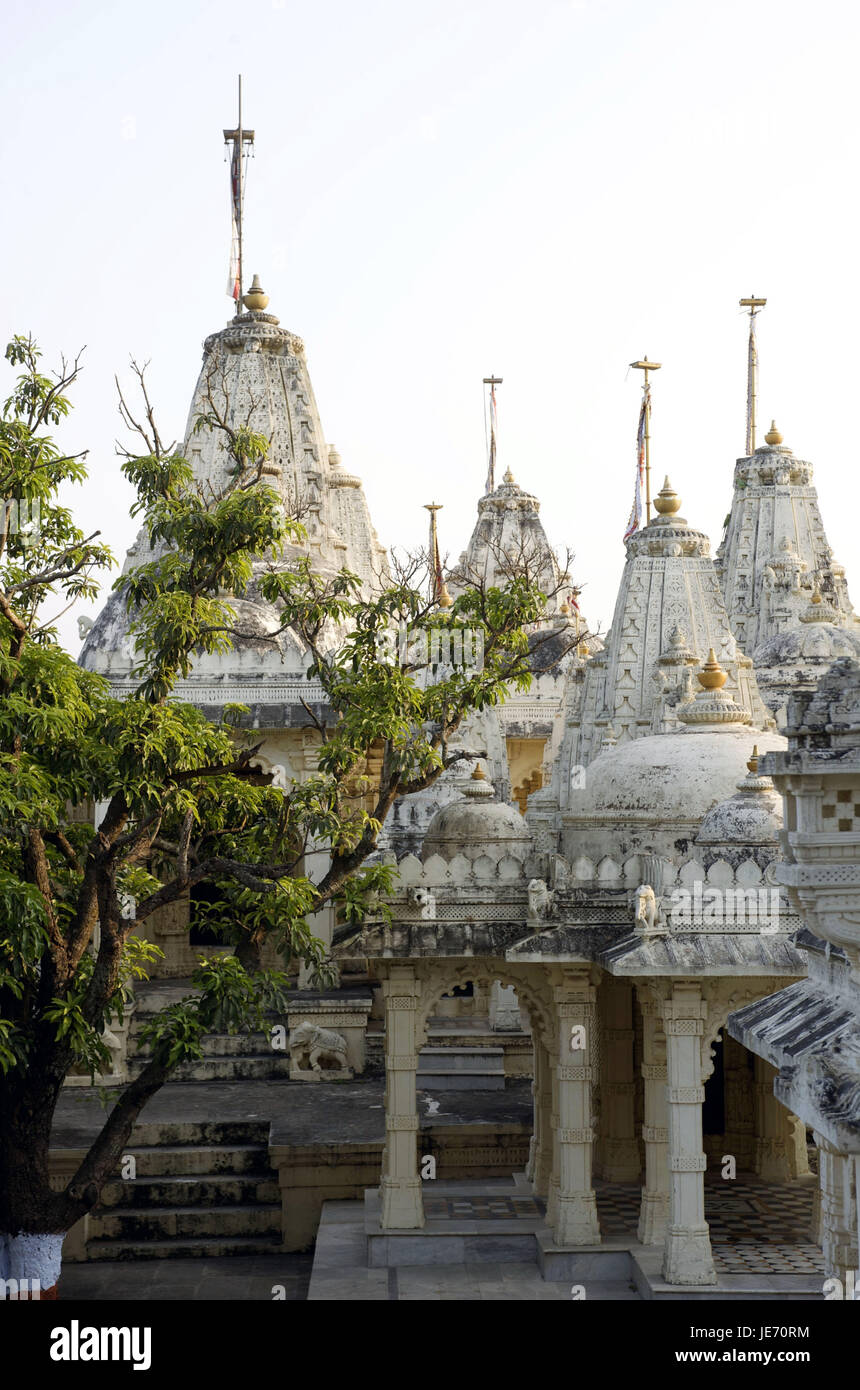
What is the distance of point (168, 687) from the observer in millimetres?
13133

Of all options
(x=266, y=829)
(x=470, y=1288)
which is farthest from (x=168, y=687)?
(x=470, y=1288)

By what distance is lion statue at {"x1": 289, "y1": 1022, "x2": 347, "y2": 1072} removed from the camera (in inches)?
879

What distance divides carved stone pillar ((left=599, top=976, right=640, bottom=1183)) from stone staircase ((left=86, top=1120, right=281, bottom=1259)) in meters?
3.57

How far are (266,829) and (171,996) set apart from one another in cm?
1114

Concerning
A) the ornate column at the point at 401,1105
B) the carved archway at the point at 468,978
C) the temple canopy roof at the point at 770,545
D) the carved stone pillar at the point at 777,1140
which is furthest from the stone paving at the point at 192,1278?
the temple canopy roof at the point at 770,545

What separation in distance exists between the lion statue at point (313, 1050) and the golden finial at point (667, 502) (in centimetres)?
908

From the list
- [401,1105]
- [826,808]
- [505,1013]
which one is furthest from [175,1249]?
[826,808]

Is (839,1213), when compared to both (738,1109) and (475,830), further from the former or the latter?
(738,1109)

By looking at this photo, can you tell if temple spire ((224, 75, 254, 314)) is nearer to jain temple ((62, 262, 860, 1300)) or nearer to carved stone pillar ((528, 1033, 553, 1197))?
jain temple ((62, 262, 860, 1300))

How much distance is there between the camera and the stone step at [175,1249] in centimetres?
1736

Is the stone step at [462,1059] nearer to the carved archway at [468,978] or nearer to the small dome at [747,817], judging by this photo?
the carved archway at [468,978]

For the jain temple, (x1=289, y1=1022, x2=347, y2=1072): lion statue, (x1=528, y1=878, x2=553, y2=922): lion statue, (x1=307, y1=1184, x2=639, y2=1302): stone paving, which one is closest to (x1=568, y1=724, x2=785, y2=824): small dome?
the jain temple
